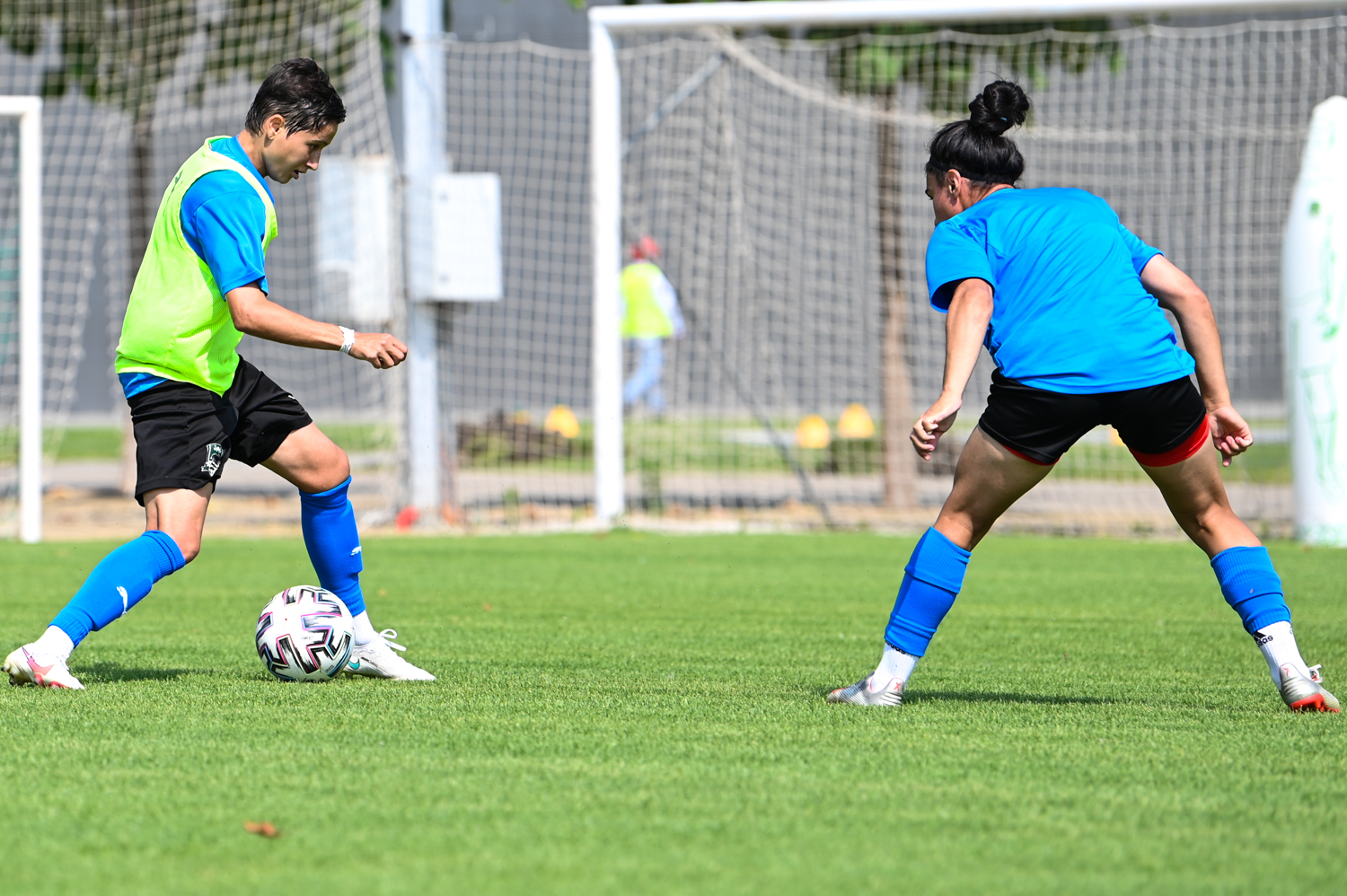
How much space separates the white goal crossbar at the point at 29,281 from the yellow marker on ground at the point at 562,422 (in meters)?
6.12

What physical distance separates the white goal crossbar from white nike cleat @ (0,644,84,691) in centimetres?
579

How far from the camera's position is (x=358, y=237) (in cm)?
1067

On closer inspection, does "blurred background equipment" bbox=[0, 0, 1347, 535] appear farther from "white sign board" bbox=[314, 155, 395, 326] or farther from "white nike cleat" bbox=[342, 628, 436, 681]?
"white nike cleat" bbox=[342, 628, 436, 681]

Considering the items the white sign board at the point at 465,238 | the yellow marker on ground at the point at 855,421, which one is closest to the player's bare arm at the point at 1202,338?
the white sign board at the point at 465,238

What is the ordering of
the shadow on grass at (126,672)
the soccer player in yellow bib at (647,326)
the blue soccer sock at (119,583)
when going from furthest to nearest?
the soccer player in yellow bib at (647,326), the shadow on grass at (126,672), the blue soccer sock at (119,583)

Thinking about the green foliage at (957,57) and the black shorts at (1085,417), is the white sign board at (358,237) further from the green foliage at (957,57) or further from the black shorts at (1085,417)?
the black shorts at (1085,417)

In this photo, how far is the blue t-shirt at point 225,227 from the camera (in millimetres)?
4094

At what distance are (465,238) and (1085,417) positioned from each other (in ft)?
24.8

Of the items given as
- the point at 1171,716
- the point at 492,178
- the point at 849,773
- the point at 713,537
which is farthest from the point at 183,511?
the point at 492,178

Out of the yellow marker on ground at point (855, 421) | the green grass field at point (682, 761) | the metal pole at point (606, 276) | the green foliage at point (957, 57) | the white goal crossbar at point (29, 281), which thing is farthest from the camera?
the yellow marker on ground at point (855, 421)

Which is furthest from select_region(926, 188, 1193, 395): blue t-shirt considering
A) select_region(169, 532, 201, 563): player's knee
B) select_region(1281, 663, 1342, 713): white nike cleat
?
select_region(169, 532, 201, 563): player's knee

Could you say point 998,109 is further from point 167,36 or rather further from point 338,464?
point 167,36

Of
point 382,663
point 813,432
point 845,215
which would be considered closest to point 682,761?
point 382,663

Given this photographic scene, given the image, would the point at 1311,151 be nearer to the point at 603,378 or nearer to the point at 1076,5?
the point at 1076,5
